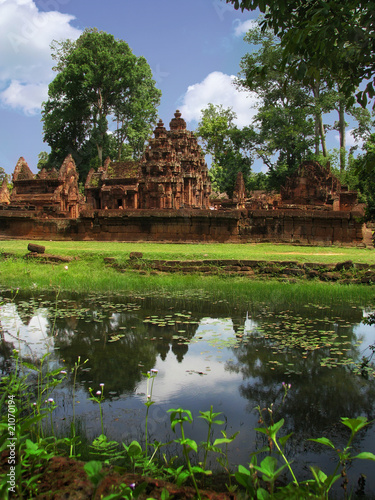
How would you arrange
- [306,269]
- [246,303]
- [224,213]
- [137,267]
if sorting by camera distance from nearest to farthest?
[246,303] < [306,269] < [137,267] < [224,213]

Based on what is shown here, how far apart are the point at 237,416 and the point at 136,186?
3074 centimetres

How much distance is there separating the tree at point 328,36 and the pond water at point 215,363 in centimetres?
245

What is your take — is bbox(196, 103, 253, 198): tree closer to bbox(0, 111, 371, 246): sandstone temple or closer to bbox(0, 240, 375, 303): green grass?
bbox(0, 111, 371, 246): sandstone temple

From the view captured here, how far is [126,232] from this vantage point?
1609 cm

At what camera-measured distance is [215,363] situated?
456 centimetres

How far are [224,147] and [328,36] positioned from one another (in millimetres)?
45335

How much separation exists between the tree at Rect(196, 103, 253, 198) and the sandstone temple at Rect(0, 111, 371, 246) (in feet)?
22.9

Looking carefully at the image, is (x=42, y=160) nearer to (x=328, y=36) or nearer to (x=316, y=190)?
(x=316, y=190)

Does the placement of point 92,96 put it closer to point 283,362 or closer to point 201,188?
point 201,188

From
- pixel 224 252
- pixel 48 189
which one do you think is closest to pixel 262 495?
pixel 224 252

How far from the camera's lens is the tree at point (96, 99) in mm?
45938

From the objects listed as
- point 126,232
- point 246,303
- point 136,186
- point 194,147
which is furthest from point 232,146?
point 246,303

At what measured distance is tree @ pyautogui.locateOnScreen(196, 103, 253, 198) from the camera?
1698 inches

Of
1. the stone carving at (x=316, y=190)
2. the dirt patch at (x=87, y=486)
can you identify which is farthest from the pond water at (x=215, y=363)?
the stone carving at (x=316, y=190)
